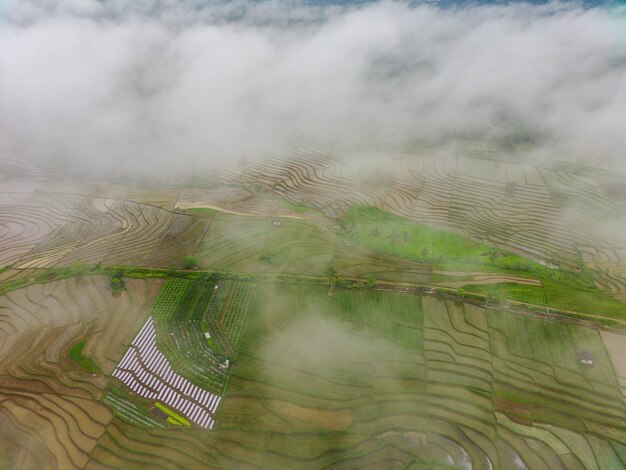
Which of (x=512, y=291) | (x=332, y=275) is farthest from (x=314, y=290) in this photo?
(x=512, y=291)

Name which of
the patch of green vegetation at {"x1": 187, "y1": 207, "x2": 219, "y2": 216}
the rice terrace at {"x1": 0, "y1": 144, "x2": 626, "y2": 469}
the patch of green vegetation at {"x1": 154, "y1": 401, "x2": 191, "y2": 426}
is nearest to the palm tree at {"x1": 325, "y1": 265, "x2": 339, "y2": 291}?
the rice terrace at {"x1": 0, "y1": 144, "x2": 626, "y2": 469}

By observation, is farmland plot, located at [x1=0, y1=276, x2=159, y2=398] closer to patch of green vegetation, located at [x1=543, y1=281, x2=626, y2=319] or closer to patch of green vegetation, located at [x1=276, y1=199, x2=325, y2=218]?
patch of green vegetation, located at [x1=276, y1=199, x2=325, y2=218]

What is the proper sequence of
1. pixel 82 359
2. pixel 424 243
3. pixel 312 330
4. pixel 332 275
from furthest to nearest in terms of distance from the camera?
pixel 424 243
pixel 332 275
pixel 312 330
pixel 82 359

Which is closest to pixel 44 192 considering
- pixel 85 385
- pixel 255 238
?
pixel 255 238

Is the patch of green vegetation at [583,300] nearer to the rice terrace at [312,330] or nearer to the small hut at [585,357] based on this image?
the rice terrace at [312,330]

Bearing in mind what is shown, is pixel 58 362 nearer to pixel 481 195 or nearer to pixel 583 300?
pixel 583 300

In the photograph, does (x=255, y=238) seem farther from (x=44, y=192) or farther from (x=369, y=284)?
(x=44, y=192)
